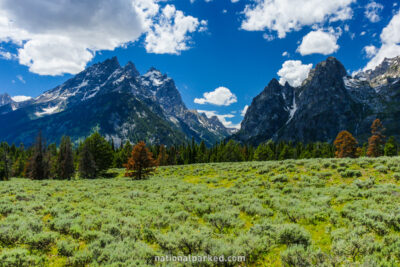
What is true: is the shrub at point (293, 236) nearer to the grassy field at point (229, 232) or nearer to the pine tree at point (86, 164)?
the grassy field at point (229, 232)

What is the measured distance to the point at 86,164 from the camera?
48.4 m

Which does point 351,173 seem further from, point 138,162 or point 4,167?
point 4,167

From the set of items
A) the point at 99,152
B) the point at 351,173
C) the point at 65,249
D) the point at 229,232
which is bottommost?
the point at 229,232

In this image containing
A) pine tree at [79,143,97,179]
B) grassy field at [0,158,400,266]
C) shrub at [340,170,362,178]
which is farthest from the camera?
pine tree at [79,143,97,179]

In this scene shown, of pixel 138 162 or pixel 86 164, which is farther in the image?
pixel 86 164

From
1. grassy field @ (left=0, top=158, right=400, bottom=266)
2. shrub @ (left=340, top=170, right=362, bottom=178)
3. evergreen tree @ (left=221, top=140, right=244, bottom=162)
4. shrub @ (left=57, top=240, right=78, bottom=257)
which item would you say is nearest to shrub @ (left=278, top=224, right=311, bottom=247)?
grassy field @ (left=0, top=158, right=400, bottom=266)

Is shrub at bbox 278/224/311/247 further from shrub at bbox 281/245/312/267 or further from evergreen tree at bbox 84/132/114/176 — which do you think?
evergreen tree at bbox 84/132/114/176

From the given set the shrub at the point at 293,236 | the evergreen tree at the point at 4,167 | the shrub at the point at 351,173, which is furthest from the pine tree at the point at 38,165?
the shrub at the point at 351,173

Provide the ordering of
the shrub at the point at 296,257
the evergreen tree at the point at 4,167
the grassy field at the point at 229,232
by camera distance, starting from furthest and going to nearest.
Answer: the evergreen tree at the point at 4,167 → the grassy field at the point at 229,232 → the shrub at the point at 296,257

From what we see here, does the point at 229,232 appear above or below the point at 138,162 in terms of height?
below

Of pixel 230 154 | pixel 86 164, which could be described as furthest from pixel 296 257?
pixel 230 154

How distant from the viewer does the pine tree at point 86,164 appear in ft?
158

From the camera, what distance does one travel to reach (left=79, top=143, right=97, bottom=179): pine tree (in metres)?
48.2

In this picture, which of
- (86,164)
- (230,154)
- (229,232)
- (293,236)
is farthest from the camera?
(230,154)
